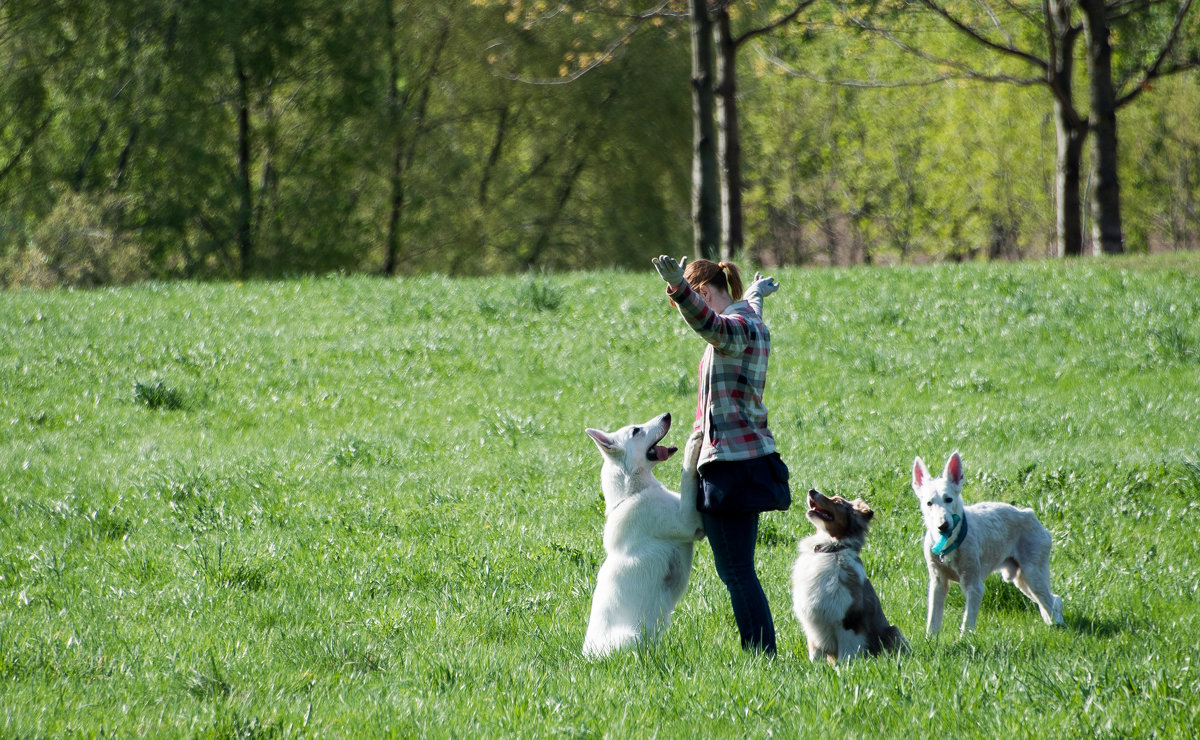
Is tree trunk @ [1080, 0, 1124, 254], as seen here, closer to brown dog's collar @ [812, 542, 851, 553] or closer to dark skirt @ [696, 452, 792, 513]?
brown dog's collar @ [812, 542, 851, 553]

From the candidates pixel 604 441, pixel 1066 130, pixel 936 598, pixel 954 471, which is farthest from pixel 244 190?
pixel 954 471

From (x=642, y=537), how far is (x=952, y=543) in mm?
1776

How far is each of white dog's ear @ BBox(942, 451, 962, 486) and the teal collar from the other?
203mm

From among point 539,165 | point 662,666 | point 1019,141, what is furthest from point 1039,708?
point 1019,141

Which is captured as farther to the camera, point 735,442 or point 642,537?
point 642,537

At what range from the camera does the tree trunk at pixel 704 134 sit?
21281 mm

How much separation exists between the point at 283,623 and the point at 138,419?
20.6ft

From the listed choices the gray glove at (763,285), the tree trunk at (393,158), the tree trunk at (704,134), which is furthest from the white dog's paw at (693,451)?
the tree trunk at (393,158)

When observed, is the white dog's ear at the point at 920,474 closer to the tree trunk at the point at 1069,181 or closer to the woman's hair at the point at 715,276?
the woman's hair at the point at 715,276

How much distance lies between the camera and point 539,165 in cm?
3578

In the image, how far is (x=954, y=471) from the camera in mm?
5457

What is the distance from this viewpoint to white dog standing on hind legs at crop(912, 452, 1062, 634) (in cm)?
545

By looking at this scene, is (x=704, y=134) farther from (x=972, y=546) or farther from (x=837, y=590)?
(x=837, y=590)

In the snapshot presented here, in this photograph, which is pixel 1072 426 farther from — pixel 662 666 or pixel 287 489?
pixel 287 489
